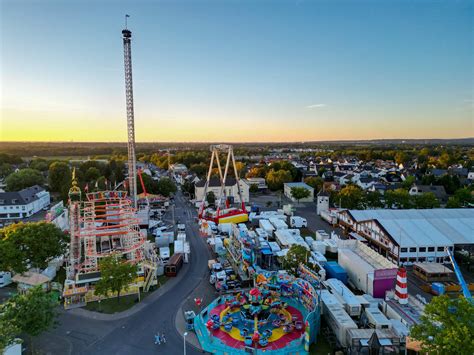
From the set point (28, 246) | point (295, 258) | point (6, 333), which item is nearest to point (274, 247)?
point (295, 258)

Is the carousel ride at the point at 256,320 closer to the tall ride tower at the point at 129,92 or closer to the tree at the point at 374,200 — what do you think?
the tall ride tower at the point at 129,92

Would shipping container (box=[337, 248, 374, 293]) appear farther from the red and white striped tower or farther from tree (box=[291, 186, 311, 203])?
tree (box=[291, 186, 311, 203])

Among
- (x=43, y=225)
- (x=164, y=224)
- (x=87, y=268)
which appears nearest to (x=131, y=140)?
(x=164, y=224)

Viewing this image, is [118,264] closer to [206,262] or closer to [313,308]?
[206,262]

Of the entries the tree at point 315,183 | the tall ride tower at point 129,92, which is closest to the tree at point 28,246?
the tall ride tower at point 129,92

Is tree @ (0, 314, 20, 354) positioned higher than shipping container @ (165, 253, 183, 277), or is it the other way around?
tree @ (0, 314, 20, 354)

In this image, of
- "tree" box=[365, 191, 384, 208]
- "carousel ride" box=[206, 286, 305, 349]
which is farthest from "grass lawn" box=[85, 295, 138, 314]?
"tree" box=[365, 191, 384, 208]

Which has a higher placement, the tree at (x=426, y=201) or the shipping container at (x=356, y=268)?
the tree at (x=426, y=201)
